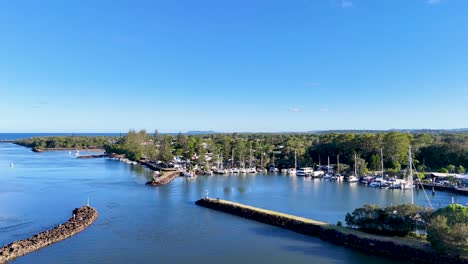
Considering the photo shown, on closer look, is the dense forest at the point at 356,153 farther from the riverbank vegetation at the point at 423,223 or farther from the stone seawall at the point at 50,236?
the stone seawall at the point at 50,236

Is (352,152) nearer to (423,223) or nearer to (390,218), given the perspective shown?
(390,218)

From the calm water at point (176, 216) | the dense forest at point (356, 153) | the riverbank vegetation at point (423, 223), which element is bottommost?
the calm water at point (176, 216)

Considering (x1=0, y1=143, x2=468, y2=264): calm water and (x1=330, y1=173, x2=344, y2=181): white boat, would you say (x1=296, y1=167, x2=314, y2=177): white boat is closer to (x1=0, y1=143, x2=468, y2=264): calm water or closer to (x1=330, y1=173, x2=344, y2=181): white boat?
(x1=330, y1=173, x2=344, y2=181): white boat

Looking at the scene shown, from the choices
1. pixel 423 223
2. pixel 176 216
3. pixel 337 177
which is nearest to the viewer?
pixel 423 223

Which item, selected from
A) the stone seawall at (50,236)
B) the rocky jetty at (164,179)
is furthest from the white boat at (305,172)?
the stone seawall at (50,236)

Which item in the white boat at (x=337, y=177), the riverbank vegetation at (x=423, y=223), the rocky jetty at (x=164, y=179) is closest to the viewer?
the riverbank vegetation at (x=423, y=223)

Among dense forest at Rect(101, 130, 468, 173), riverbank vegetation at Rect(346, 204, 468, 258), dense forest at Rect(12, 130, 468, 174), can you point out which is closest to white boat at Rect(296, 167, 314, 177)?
dense forest at Rect(101, 130, 468, 173)

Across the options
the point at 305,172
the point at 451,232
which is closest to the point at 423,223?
the point at 451,232
